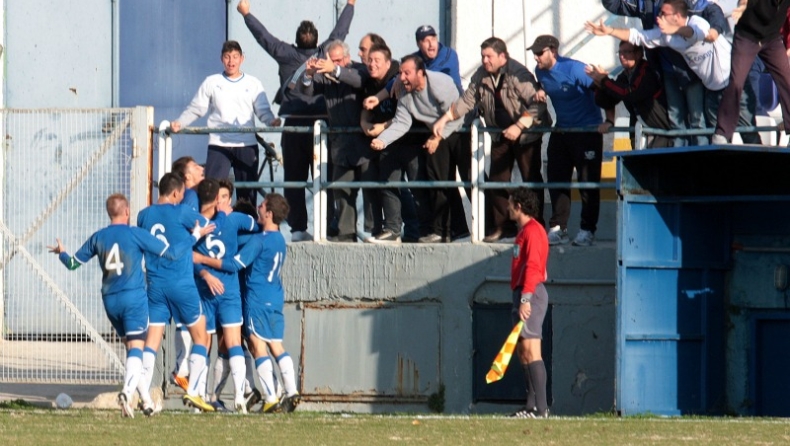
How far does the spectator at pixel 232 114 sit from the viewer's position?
15.1 meters

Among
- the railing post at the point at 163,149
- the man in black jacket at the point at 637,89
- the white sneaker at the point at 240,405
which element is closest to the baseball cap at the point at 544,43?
the man in black jacket at the point at 637,89

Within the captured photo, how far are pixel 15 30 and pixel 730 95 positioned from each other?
9.39 meters

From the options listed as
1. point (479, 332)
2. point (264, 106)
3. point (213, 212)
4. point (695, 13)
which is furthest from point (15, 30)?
point (695, 13)

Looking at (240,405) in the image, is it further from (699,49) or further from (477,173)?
(699,49)

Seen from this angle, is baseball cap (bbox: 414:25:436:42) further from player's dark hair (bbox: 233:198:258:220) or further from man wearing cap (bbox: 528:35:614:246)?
player's dark hair (bbox: 233:198:258:220)

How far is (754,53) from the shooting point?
1292 centimetres

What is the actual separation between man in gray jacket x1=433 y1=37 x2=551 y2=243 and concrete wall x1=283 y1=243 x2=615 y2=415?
0.75 m

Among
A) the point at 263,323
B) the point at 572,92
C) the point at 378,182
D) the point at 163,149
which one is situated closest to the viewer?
the point at 263,323

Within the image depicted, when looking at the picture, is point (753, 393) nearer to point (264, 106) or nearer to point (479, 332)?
point (479, 332)

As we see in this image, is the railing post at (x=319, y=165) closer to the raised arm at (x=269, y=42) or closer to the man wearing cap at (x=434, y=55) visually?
the raised arm at (x=269, y=42)

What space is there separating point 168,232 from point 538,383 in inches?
131

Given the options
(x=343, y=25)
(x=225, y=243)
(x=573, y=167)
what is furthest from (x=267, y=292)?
(x=343, y=25)

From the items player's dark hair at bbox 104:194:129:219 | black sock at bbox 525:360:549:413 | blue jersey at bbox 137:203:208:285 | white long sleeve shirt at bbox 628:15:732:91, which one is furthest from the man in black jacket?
player's dark hair at bbox 104:194:129:219

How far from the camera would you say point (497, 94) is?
46.4ft
